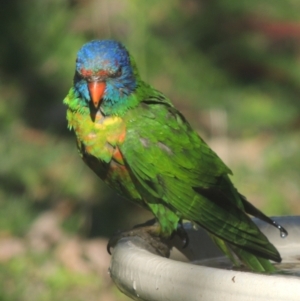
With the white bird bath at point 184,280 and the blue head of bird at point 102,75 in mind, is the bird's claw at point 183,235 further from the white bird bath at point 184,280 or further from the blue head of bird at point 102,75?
the blue head of bird at point 102,75

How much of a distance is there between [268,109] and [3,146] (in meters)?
2.32

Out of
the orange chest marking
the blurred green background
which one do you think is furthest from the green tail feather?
the blurred green background

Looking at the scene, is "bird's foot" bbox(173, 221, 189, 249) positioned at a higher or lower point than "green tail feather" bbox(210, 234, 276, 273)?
higher

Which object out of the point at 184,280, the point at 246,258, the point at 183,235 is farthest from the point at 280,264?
the point at 184,280

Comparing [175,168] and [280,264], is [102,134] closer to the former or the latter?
[175,168]

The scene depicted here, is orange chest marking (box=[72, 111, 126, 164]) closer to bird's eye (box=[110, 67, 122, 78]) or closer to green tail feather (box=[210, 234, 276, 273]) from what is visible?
bird's eye (box=[110, 67, 122, 78])

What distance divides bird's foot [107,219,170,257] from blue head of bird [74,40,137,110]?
0.47 metres

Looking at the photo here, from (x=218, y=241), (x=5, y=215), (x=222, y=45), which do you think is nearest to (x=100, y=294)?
(x=5, y=215)

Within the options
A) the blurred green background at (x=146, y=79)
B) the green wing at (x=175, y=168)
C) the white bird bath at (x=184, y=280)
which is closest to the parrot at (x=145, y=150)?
the green wing at (x=175, y=168)

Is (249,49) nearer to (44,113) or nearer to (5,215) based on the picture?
(44,113)

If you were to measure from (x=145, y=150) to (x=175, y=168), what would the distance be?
0.13 metres

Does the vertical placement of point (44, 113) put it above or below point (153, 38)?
below

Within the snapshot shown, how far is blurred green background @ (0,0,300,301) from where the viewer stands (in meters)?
5.25

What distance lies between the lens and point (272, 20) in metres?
6.85
